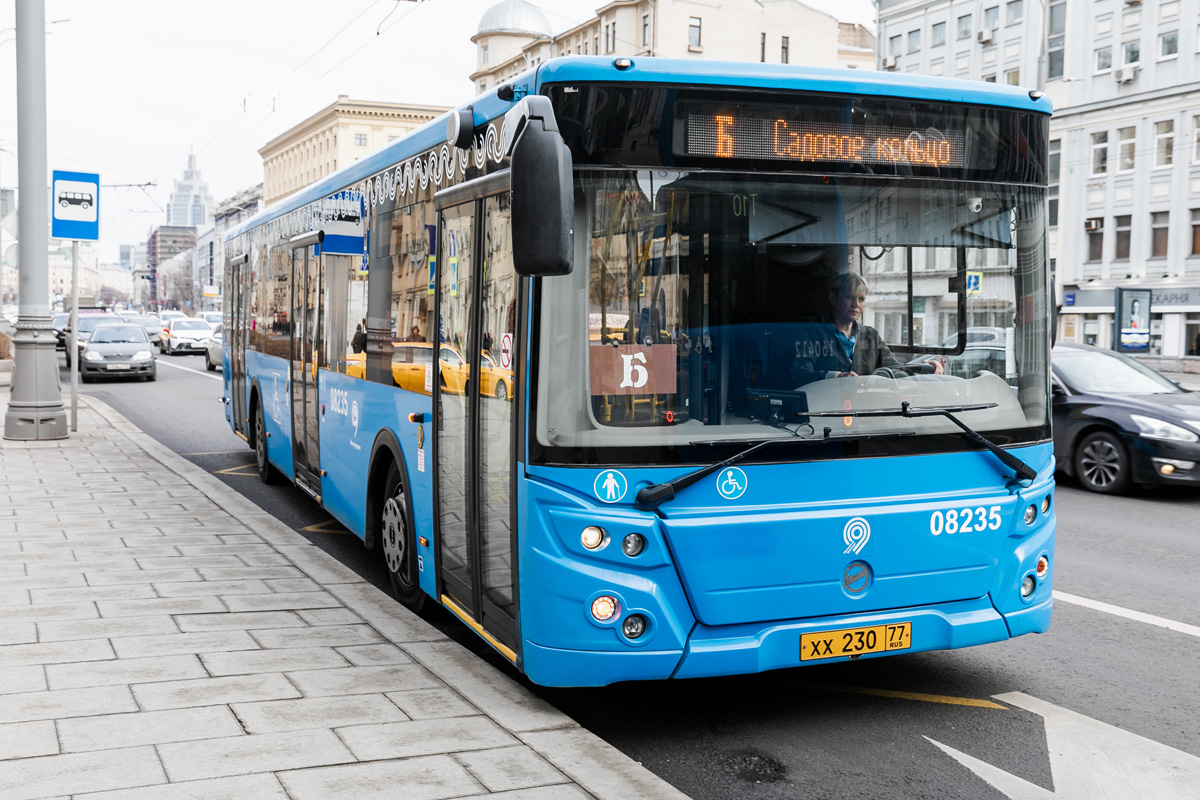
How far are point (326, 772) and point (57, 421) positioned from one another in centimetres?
1194

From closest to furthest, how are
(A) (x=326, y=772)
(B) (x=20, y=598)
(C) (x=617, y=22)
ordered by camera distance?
(A) (x=326, y=772) → (B) (x=20, y=598) → (C) (x=617, y=22)

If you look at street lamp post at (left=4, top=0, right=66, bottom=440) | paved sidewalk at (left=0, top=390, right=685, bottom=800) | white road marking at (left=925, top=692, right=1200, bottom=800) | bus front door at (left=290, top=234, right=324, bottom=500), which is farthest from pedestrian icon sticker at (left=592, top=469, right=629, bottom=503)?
street lamp post at (left=4, top=0, right=66, bottom=440)

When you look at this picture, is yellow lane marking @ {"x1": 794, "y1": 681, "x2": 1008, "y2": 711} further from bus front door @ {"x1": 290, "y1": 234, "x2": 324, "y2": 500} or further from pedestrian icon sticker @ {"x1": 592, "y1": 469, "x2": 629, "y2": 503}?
bus front door @ {"x1": 290, "y1": 234, "x2": 324, "y2": 500}

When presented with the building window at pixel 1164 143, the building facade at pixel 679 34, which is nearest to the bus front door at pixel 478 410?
the building window at pixel 1164 143

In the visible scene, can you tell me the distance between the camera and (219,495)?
1044 centimetres

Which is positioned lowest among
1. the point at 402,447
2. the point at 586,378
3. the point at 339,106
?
the point at 402,447

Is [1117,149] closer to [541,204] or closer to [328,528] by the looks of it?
[328,528]

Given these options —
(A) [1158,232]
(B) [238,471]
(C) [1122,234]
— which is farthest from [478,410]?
(C) [1122,234]

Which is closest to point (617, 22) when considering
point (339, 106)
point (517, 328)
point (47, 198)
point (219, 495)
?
point (339, 106)

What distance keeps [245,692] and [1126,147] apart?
49.4 metres

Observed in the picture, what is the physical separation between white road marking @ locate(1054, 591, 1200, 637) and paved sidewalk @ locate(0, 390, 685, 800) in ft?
12.0

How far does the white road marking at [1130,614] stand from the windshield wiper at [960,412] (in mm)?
2061

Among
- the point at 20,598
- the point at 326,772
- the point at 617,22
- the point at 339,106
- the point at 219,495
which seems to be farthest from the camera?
the point at 339,106

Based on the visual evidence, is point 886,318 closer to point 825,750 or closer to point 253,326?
point 825,750
